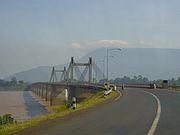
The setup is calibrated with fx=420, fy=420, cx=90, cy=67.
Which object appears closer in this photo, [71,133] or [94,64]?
[71,133]

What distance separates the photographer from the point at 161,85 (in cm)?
8669

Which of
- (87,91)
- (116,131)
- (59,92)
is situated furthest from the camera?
(59,92)

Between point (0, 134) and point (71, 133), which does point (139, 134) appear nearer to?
point (71, 133)

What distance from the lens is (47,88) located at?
160m

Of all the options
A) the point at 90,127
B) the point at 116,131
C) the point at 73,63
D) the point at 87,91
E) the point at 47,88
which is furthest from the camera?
the point at 47,88

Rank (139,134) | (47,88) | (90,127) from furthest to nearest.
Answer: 1. (47,88)
2. (90,127)
3. (139,134)

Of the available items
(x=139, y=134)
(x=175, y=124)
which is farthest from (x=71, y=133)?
(x=175, y=124)

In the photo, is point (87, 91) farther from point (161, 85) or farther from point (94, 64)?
point (94, 64)

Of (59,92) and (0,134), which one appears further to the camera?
(59,92)

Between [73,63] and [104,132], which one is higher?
[73,63]

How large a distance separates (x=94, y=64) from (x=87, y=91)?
5231cm

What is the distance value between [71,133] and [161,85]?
74.8m

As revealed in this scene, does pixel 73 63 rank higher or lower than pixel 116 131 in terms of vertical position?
higher

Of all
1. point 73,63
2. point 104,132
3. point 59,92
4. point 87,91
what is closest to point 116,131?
point 104,132
